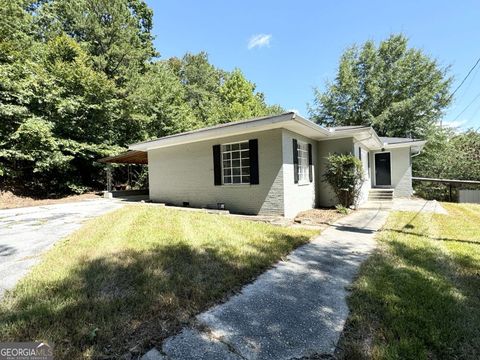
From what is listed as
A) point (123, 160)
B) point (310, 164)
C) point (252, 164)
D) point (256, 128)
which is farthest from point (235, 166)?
point (123, 160)

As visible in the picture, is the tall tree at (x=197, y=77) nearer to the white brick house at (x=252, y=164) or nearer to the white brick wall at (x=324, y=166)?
the white brick house at (x=252, y=164)

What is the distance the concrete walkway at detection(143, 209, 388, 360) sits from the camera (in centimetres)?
190

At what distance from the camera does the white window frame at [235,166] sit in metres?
7.99

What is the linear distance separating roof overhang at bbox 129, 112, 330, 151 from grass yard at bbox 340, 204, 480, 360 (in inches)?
138

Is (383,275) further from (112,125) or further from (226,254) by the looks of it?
(112,125)

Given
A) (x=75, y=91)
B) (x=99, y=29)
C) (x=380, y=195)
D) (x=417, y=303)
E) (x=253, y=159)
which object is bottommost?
(x=417, y=303)

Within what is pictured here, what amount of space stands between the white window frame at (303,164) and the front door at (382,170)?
270 inches

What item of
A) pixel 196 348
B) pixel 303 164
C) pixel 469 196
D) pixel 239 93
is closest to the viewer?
pixel 196 348

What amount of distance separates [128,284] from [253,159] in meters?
5.25

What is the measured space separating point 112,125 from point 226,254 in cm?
1571

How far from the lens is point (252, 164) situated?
24.7ft

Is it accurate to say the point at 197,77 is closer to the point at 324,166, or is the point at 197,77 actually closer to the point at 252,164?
the point at 324,166

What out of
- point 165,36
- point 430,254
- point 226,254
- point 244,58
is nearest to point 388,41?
point 244,58

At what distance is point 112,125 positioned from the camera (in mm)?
16469
